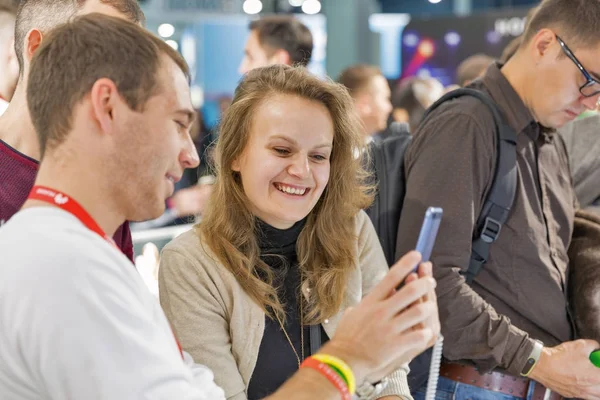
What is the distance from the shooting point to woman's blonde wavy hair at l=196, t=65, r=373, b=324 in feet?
7.14

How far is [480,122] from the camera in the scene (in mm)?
2533

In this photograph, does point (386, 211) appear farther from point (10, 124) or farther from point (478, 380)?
point (10, 124)

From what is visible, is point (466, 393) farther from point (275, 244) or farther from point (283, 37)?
point (283, 37)

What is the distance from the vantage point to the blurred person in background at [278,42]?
4723mm

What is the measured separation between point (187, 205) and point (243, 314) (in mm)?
3443

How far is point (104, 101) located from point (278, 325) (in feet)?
3.23

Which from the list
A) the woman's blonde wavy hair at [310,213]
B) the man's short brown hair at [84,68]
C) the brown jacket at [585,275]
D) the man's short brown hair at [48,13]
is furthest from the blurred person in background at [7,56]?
the brown jacket at [585,275]

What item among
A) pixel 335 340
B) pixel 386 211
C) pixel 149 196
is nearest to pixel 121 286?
pixel 149 196

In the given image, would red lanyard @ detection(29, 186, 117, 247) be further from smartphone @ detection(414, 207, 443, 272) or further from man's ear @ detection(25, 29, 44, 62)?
man's ear @ detection(25, 29, 44, 62)

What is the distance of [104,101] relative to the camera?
137cm

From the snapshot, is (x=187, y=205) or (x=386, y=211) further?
(x=187, y=205)

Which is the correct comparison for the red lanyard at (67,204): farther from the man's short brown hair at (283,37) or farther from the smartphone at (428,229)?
the man's short brown hair at (283,37)

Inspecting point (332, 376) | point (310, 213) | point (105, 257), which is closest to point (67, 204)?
point (105, 257)

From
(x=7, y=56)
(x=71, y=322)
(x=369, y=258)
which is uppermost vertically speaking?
(x=7, y=56)
